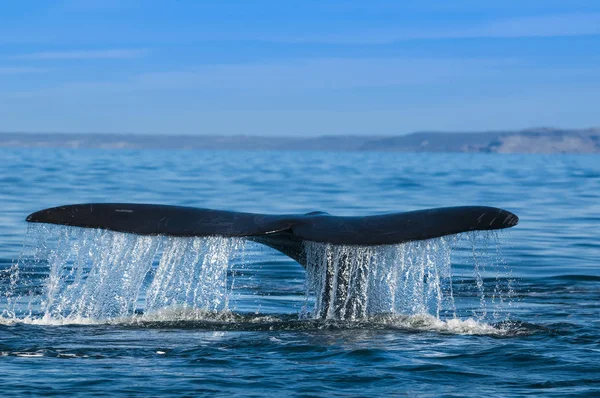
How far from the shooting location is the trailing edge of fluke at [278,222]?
662 centimetres

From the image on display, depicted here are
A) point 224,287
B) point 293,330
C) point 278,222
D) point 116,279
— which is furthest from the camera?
point 224,287

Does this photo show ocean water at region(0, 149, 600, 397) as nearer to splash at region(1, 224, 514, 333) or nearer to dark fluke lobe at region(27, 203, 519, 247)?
splash at region(1, 224, 514, 333)

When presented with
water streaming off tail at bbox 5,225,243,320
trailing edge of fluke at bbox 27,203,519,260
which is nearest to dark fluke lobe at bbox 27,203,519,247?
trailing edge of fluke at bbox 27,203,519,260

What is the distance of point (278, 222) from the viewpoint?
6.91m

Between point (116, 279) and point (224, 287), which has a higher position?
point (116, 279)

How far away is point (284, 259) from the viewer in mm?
15000

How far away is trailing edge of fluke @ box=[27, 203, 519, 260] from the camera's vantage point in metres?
6.62

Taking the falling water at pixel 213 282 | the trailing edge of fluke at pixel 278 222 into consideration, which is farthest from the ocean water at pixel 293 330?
the trailing edge of fluke at pixel 278 222

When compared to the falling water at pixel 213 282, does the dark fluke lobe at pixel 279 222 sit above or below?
above

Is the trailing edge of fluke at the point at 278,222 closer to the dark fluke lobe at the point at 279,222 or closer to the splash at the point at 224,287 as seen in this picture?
the dark fluke lobe at the point at 279,222

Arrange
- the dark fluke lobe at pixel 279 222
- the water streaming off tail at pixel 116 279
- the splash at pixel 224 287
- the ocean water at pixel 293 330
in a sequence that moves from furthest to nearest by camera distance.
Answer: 1. the splash at pixel 224 287
2. the water streaming off tail at pixel 116 279
3. the dark fluke lobe at pixel 279 222
4. the ocean water at pixel 293 330

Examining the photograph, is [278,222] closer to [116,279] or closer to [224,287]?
[116,279]

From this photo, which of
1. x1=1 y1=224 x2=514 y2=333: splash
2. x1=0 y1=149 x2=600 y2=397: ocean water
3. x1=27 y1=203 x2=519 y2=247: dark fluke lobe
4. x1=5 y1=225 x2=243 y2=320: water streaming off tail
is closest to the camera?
x1=0 y1=149 x2=600 y2=397: ocean water

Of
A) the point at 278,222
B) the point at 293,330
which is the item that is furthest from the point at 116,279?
the point at 278,222
